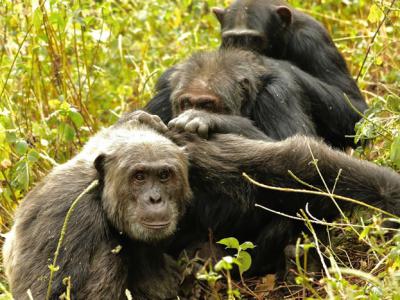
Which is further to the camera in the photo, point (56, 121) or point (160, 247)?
point (56, 121)

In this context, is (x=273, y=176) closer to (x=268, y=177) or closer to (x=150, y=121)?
(x=268, y=177)

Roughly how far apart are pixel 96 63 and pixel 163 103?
253 centimetres

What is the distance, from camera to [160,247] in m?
6.82

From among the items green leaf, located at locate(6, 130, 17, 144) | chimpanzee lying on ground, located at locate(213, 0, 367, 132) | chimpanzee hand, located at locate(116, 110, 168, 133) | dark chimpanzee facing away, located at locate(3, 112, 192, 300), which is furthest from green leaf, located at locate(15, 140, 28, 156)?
chimpanzee lying on ground, located at locate(213, 0, 367, 132)

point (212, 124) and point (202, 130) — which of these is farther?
point (212, 124)

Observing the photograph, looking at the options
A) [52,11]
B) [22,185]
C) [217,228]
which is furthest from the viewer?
[52,11]

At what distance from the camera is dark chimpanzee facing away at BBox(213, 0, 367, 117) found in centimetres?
920

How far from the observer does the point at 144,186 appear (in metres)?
6.36

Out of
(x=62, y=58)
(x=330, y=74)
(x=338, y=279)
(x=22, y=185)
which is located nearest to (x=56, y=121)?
(x=62, y=58)

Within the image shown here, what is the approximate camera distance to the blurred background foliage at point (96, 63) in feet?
26.6

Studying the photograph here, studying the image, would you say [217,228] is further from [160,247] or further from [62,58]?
[62,58]

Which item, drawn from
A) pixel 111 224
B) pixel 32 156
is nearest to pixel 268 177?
pixel 111 224

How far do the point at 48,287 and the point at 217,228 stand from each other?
1.99 meters

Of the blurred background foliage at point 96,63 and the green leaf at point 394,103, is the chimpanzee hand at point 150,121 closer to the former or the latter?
the blurred background foliage at point 96,63
